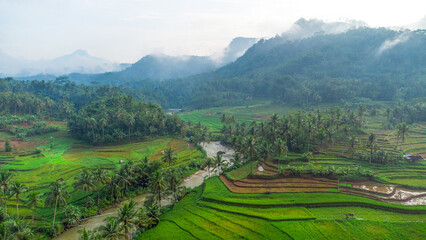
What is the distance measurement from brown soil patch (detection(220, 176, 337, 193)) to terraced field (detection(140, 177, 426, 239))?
6.85 feet

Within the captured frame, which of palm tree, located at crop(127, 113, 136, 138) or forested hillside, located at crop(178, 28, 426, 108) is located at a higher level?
forested hillside, located at crop(178, 28, 426, 108)

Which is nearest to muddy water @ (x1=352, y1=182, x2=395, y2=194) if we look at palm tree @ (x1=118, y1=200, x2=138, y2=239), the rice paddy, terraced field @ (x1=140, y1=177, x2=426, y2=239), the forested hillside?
the rice paddy

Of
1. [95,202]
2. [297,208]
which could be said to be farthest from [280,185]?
[95,202]

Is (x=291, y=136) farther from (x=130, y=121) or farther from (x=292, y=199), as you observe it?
(x=130, y=121)

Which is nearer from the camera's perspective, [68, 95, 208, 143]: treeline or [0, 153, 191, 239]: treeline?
[0, 153, 191, 239]: treeline

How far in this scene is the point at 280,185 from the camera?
4922 centimetres

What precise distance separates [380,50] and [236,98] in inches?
4851

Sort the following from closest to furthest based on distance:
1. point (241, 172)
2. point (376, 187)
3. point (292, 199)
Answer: point (292, 199), point (376, 187), point (241, 172)

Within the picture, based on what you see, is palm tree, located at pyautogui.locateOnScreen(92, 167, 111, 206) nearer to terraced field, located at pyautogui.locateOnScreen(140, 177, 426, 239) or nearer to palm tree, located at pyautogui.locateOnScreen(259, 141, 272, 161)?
terraced field, located at pyautogui.locateOnScreen(140, 177, 426, 239)

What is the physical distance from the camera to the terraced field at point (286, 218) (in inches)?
1359

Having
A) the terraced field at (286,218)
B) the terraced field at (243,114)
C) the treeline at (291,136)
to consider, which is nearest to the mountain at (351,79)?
the terraced field at (243,114)

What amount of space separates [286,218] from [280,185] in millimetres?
11754

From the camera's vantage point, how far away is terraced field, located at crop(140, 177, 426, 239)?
3453 centimetres

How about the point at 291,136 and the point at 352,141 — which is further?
the point at 291,136
